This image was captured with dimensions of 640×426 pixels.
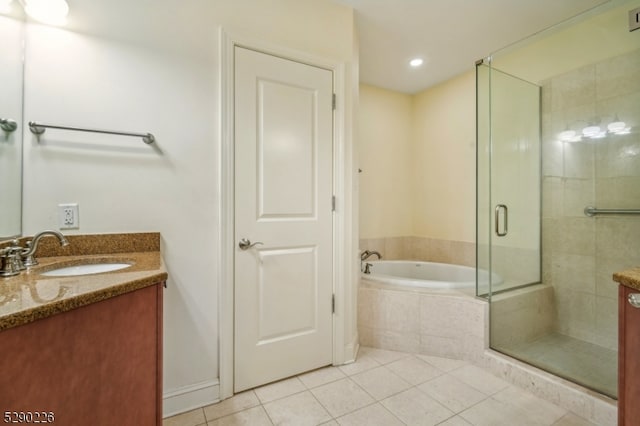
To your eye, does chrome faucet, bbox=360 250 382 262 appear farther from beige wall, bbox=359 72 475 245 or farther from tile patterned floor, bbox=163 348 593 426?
tile patterned floor, bbox=163 348 593 426

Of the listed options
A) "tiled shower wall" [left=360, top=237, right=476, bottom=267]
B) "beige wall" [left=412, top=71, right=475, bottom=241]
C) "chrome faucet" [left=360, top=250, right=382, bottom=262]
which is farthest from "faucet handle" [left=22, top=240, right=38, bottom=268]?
"beige wall" [left=412, top=71, right=475, bottom=241]

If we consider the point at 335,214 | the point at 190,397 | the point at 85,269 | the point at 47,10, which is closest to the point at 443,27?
the point at 335,214

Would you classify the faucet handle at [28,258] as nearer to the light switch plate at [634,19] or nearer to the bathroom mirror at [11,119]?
the bathroom mirror at [11,119]

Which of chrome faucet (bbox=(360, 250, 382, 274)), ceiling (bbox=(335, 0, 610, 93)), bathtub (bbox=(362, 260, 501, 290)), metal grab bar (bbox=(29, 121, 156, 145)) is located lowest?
bathtub (bbox=(362, 260, 501, 290))

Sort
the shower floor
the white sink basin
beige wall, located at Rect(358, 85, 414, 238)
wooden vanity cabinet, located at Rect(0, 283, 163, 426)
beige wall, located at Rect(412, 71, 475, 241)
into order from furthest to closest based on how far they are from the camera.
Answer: beige wall, located at Rect(358, 85, 414, 238) → beige wall, located at Rect(412, 71, 475, 241) → the shower floor → the white sink basin → wooden vanity cabinet, located at Rect(0, 283, 163, 426)

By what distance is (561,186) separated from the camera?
2.19 meters

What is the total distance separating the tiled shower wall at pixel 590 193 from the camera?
6.17ft

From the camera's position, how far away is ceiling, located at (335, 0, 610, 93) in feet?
6.32

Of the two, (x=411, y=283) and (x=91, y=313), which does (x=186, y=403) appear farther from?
(x=411, y=283)

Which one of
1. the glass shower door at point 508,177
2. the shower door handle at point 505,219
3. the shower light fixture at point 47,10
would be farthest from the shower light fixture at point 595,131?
the shower light fixture at point 47,10

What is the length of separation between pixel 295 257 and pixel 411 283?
3.30ft

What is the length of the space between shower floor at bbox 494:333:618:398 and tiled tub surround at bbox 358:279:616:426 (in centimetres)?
8

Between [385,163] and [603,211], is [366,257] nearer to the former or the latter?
[385,163]

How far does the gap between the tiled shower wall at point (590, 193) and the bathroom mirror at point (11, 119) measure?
327 centimetres
